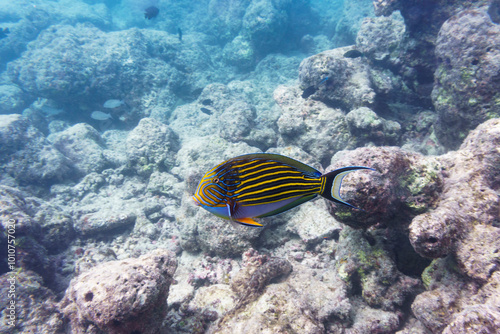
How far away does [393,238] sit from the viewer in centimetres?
284

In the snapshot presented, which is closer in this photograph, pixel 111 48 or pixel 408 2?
pixel 408 2

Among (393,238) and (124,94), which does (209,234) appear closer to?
(393,238)

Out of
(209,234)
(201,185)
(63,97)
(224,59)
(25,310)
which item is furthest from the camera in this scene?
(224,59)

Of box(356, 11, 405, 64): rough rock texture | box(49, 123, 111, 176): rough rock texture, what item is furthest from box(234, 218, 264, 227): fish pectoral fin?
box(49, 123, 111, 176): rough rock texture

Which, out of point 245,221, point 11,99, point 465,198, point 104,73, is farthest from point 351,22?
point 11,99


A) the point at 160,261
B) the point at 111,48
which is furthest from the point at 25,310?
the point at 111,48

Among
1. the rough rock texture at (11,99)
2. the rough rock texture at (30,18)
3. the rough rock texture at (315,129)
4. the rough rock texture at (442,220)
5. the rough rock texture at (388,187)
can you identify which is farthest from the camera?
the rough rock texture at (30,18)

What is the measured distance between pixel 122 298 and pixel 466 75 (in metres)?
6.99

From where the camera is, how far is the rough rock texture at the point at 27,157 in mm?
7746

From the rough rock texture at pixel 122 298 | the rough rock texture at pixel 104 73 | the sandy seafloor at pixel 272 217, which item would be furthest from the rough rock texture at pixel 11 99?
the rough rock texture at pixel 122 298

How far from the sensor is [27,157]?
312 inches

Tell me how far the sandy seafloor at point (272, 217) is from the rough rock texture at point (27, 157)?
5cm

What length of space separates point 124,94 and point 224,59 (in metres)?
7.95

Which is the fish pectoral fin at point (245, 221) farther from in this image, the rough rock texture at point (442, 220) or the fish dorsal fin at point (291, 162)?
the rough rock texture at point (442, 220)
